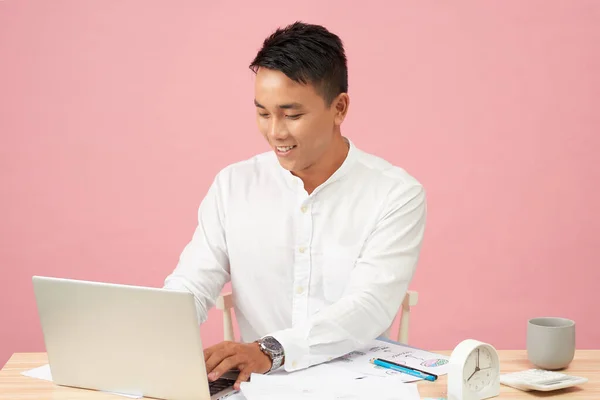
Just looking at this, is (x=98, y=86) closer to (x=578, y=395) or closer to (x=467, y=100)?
(x=467, y=100)

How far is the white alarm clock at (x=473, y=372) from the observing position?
176cm

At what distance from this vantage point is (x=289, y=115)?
2.23 metres

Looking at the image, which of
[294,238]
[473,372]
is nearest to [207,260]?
[294,238]

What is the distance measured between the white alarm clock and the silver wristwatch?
368 millimetres

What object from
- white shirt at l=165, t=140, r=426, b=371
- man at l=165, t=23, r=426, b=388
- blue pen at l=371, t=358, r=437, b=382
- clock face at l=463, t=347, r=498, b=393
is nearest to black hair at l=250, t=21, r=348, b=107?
man at l=165, t=23, r=426, b=388

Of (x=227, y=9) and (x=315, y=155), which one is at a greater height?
(x=227, y=9)

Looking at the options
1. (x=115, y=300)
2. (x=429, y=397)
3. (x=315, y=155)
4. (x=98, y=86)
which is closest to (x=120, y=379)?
(x=115, y=300)

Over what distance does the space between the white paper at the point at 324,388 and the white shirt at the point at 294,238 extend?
1.47ft

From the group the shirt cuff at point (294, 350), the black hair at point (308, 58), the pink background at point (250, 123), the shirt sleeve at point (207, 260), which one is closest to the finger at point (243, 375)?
the shirt cuff at point (294, 350)

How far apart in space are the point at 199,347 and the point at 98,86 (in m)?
2.45

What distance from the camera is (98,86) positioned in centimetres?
390

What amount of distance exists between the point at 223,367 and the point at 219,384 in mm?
48

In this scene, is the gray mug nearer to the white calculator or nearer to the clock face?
the white calculator

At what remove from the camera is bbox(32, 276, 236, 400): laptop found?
168 centimetres
